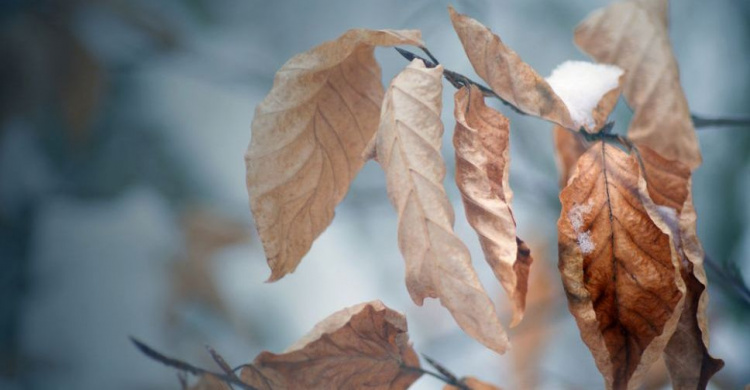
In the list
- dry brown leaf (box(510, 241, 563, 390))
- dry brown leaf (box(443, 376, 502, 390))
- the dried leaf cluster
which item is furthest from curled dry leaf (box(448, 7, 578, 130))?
dry brown leaf (box(510, 241, 563, 390))

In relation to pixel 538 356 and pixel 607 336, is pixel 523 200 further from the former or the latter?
pixel 607 336

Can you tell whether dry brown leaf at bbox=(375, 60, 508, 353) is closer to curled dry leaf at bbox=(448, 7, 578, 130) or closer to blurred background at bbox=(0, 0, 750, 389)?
curled dry leaf at bbox=(448, 7, 578, 130)

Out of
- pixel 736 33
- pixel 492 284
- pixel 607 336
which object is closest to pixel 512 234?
pixel 607 336

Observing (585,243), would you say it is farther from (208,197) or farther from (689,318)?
(208,197)

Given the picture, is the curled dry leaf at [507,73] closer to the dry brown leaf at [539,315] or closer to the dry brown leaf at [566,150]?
the dry brown leaf at [566,150]

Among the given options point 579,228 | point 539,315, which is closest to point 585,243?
point 579,228

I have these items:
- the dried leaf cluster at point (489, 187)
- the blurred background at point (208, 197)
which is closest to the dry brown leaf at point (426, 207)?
the dried leaf cluster at point (489, 187)

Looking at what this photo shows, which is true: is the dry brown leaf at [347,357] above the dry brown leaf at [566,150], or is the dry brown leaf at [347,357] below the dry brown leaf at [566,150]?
below
